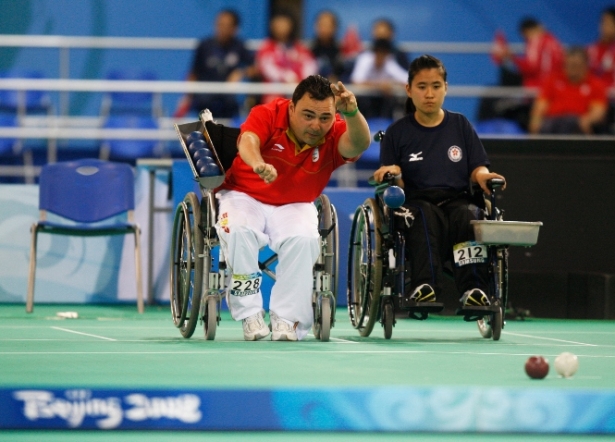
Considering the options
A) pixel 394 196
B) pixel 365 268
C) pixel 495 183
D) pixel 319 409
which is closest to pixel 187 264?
pixel 365 268

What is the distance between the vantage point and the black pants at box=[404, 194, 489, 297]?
17.5 feet

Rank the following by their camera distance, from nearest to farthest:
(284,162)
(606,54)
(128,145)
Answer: (284,162)
(128,145)
(606,54)

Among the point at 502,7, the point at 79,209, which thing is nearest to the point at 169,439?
the point at 79,209

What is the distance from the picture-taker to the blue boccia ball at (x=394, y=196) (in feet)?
17.1

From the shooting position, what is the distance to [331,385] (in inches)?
133

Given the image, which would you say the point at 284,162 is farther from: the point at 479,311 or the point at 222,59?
the point at 222,59

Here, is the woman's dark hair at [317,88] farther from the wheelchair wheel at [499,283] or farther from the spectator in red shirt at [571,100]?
the spectator in red shirt at [571,100]

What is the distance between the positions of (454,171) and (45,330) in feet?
6.89

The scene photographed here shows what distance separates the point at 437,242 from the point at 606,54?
6466 mm

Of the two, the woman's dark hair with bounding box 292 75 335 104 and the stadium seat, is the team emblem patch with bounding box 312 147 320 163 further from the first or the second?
the stadium seat

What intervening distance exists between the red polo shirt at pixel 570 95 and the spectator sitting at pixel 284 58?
2.12 metres

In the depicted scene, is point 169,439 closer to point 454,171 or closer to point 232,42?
point 454,171

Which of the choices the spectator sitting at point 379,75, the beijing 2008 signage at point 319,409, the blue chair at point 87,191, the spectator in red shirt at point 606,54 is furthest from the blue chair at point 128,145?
the beijing 2008 signage at point 319,409

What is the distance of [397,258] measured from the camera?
17.6 feet
